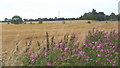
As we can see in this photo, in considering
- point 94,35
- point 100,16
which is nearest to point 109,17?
point 100,16

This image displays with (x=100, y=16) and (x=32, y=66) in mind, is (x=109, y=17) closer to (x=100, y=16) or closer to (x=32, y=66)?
(x=100, y=16)

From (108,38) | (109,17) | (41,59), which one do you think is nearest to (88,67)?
(41,59)

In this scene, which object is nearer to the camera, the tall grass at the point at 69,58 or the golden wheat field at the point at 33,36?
the tall grass at the point at 69,58

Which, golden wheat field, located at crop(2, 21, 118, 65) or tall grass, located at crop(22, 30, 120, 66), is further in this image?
golden wheat field, located at crop(2, 21, 118, 65)

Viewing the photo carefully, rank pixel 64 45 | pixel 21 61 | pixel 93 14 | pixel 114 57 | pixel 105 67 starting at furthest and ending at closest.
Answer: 1. pixel 93 14
2. pixel 64 45
3. pixel 114 57
4. pixel 21 61
5. pixel 105 67

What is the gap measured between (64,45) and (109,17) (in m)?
51.8

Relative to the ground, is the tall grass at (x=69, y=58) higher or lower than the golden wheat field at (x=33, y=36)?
higher

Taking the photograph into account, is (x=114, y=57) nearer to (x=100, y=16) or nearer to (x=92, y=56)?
(x=92, y=56)

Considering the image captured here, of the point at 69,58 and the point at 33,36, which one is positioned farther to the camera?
the point at 33,36

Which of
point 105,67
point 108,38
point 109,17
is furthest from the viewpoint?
point 109,17

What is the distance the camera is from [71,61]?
3959mm

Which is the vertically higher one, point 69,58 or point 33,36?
point 69,58

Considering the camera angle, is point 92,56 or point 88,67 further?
point 92,56

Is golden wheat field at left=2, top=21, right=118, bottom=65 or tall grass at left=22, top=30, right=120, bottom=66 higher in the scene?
tall grass at left=22, top=30, right=120, bottom=66
